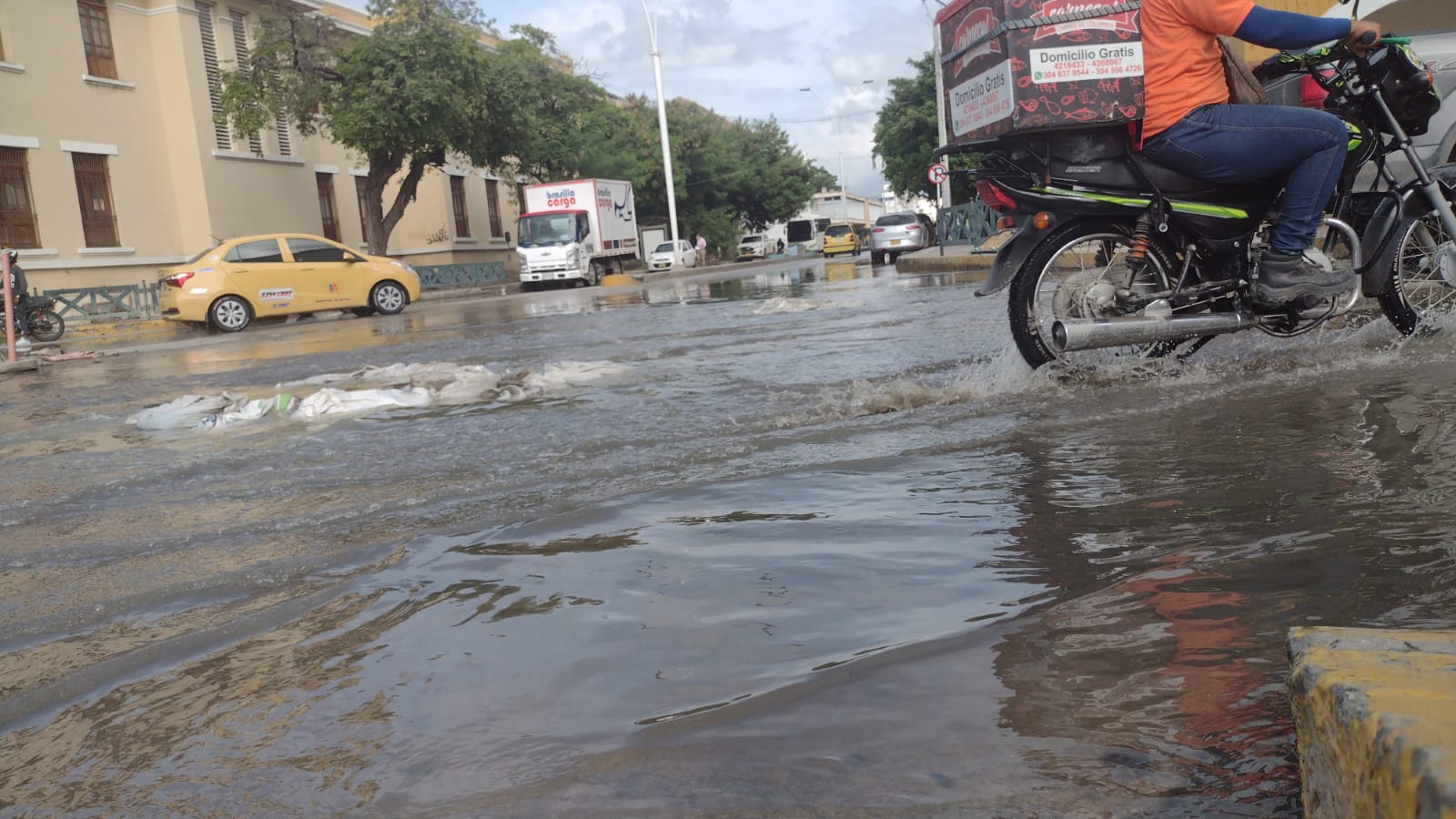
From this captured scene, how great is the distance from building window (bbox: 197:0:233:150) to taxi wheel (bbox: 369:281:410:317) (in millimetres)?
10118

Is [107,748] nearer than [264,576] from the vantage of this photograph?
Yes

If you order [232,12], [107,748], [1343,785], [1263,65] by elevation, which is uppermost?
[232,12]

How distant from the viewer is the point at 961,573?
2473 millimetres

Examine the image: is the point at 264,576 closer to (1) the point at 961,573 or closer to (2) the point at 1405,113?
(1) the point at 961,573

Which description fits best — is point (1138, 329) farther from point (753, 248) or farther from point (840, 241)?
point (753, 248)

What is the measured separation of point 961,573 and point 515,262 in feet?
143

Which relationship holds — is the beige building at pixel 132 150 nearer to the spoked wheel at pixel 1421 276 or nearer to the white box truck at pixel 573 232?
the white box truck at pixel 573 232

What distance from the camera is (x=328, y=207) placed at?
3409cm

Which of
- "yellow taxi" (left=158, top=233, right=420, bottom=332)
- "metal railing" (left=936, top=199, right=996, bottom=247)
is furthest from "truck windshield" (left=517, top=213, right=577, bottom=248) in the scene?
"metal railing" (left=936, top=199, right=996, bottom=247)

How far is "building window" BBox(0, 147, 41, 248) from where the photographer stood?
23.7 metres

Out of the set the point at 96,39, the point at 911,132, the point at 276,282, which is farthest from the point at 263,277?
the point at 911,132

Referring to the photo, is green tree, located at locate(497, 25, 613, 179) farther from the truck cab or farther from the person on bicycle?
the person on bicycle

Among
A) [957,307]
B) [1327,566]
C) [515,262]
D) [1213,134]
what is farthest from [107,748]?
[515,262]

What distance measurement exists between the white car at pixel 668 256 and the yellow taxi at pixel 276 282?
2242 centimetres
